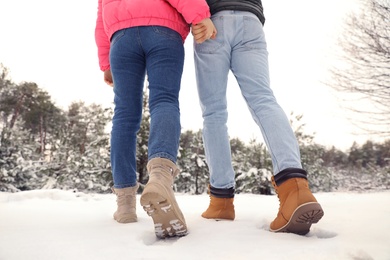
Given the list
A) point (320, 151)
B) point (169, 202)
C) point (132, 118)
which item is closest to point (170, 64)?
point (132, 118)

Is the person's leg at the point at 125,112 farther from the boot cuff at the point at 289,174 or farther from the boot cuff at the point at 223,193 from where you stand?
the boot cuff at the point at 289,174

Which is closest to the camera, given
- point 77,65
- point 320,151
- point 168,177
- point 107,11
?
point 168,177

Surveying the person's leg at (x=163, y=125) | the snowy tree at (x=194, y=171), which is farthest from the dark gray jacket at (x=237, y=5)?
the snowy tree at (x=194, y=171)

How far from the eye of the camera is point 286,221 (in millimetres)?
1069

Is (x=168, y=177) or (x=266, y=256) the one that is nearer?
(x=266, y=256)

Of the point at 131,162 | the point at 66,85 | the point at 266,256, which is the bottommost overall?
the point at 266,256

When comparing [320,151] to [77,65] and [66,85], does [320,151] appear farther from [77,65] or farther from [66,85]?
[77,65]

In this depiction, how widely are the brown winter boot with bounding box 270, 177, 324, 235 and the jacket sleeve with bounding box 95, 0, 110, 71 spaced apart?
128 cm

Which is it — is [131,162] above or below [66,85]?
below

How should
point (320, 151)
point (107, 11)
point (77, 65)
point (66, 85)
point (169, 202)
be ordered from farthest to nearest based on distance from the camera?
point (77, 65), point (66, 85), point (320, 151), point (107, 11), point (169, 202)

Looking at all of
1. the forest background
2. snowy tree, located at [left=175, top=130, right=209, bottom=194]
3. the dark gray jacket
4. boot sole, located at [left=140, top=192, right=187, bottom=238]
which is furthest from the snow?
snowy tree, located at [left=175, top=130, right=209, bottom=194]

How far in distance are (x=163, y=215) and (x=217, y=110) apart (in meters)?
0.68

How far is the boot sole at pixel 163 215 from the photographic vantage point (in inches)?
38.0

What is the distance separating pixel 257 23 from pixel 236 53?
193 millimetres
